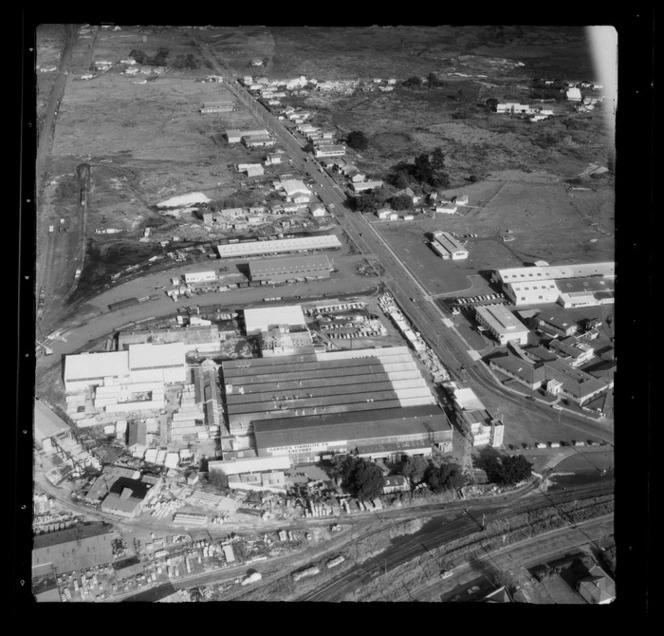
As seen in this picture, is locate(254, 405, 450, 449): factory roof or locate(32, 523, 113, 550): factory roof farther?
locate(254, 405, 450, 449): factory roof

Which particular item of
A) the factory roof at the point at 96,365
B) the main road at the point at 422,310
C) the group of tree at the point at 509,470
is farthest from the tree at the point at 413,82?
the group of tree at the point at 509,470

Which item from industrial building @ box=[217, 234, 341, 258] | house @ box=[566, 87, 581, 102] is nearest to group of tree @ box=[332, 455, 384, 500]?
industrial building @ box=[217, 234, 341, 258]

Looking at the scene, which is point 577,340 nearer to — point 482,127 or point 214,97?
point 482,127

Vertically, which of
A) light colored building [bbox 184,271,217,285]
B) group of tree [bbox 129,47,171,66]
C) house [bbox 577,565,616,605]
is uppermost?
group of tree [bbox 129,47,171,66]

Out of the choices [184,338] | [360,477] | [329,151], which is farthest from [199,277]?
[329,151]

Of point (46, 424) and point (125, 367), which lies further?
point (125, 367)

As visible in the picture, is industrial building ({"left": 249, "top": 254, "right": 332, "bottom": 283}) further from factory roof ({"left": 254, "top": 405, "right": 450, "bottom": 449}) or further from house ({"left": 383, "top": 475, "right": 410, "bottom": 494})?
house ({"left": 383, "top": 475, "right": 410, "bottom": 494})

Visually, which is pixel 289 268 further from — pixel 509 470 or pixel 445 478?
pixel 509 470

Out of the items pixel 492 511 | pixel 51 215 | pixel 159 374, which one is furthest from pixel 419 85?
pixel 492 511
